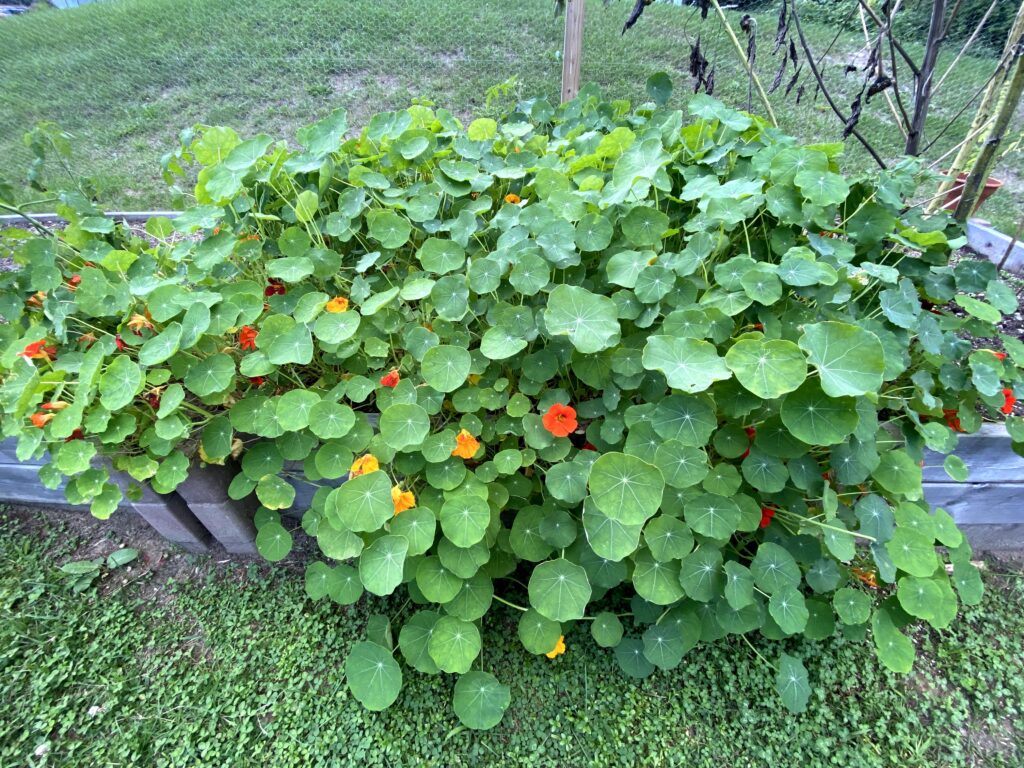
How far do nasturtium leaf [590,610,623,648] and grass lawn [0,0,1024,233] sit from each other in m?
3.48

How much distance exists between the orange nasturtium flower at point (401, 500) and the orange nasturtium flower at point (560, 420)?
0.39m

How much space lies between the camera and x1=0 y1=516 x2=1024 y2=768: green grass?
1507 millimetres

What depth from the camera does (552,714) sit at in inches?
61.8

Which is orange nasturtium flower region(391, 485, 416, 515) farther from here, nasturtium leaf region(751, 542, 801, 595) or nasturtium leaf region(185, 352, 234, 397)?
nasturtium leaf region(751, 542, 801, 595)

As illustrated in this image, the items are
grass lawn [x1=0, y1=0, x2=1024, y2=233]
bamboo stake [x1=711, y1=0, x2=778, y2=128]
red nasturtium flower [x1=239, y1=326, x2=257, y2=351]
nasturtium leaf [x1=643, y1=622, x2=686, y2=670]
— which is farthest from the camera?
grass lawn [x1=0, y1=0, x2=1024, y2=233]

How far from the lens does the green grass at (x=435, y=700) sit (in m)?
1.51

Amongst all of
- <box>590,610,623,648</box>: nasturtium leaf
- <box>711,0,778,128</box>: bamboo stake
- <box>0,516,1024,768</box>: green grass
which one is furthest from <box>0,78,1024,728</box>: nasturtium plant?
<box>711,0,778,128</box>: bamboo stake

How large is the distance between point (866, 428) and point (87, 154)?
531 centimetres

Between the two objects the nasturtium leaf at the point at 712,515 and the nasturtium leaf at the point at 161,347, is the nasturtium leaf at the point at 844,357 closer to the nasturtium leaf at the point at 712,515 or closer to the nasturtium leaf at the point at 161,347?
the nasturtium leaf at the point at 712,515

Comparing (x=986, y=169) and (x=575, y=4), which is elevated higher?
(x=575, y=4)

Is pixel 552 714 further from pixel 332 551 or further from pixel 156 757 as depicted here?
pixel 156 757

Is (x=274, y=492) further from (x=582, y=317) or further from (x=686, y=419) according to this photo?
(x=686, y=419)

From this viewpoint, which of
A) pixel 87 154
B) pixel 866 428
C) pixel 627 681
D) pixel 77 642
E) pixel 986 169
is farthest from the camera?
pixel 87 154

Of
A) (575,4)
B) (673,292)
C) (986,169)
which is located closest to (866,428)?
(673,292)
